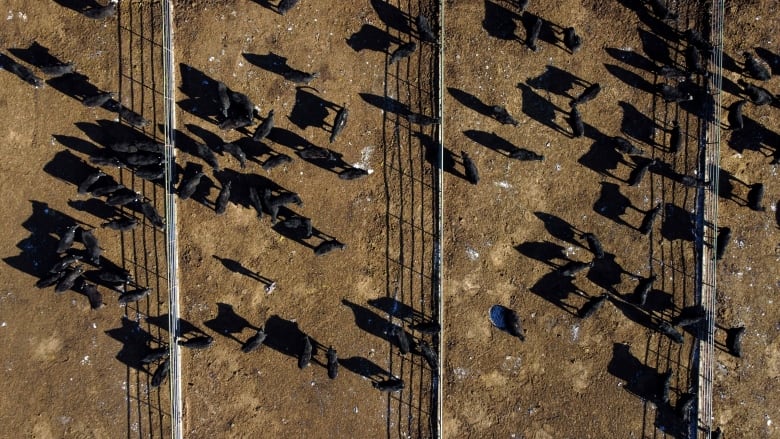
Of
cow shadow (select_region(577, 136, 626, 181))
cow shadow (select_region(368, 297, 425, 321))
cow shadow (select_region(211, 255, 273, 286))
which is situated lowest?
cow shadow (select_region(211, 255, 273, 286))

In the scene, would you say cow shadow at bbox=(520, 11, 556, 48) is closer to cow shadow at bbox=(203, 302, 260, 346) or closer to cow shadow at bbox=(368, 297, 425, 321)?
cow shadow at bbox=(368, 297, 425, 321)

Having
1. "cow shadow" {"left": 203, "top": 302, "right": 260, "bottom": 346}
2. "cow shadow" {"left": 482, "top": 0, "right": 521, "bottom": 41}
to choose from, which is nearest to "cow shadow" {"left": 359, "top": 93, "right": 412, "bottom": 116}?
"cow shadow" {"left": 482, "top": 0, "right": 521, "bottom": 41}

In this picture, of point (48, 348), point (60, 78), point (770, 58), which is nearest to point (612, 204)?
point (770, 58)

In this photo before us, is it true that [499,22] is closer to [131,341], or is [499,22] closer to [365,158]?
[365,158]

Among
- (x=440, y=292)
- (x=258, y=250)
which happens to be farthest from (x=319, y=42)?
(x=440, y=292)

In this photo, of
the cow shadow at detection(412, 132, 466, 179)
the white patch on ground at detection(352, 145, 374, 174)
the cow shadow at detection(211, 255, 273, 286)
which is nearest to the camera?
the cow shadow at detection(412, 132, 466, 179)

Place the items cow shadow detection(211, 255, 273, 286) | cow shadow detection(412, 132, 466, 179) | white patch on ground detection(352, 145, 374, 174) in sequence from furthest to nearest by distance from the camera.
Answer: cow shadow detection(211, 255, 273, 286), white patch on ground detection(352, 145, 374, 174), cow shadow detection(412, 132, 466, 179)

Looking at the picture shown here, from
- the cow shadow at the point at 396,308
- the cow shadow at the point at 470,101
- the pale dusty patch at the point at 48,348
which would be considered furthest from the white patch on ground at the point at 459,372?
the pale dusty patch at the point at 48,348

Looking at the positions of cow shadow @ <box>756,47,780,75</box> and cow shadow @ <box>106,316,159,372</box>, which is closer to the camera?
cow shadow @ <box>756,47,780,75</box>

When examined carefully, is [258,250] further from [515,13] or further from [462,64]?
[515,13]
